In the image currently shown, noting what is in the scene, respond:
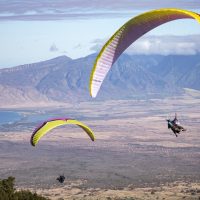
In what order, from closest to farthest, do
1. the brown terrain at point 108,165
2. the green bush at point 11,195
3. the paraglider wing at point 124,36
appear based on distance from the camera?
the paraglider wing at point 124,36 → the green bush at point 11,195 → the brown terrain at point 108,165

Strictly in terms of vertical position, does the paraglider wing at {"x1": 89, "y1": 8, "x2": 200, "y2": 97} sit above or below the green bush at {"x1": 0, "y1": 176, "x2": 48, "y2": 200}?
above

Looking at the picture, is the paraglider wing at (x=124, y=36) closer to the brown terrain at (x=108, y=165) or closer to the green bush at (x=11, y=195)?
the green bush at (x=11, y=195)

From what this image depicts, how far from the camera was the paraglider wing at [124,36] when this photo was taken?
19016mm

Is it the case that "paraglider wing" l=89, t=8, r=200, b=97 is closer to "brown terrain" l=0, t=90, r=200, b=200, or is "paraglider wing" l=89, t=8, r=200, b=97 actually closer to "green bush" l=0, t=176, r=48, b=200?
"green bush" l=0, t=176, r=48, b=200

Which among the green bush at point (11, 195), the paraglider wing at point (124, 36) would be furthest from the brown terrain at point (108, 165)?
the paraglider wing at point (124, 36)

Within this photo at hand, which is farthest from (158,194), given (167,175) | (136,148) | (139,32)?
(136,148)

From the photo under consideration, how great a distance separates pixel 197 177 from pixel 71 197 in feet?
113

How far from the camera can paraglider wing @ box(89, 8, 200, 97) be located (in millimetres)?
19016

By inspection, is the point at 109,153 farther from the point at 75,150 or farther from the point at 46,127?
the point at 46,127

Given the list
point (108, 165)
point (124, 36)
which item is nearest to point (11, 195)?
point (124, 36)

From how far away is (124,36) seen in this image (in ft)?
66.3

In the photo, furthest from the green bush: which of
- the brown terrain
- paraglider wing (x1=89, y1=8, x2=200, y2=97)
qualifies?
the brown terrain

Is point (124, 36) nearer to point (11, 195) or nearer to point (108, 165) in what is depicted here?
point (11, 195)

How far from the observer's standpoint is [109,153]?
486 ft
